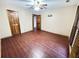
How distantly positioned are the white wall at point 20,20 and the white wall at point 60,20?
1.62 metres

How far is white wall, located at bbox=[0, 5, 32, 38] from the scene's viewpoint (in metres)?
4.89

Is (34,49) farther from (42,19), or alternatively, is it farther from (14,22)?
(42,19)

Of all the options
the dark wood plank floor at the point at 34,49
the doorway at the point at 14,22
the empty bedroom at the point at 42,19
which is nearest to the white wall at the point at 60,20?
the empty bedroom at the point at 42,19

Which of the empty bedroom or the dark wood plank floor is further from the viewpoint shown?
the empty bedroom

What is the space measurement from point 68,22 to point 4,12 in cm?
438

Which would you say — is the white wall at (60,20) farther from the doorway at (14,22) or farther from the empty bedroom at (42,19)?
the doorway at (14,22)

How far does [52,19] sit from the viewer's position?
691 centimetres

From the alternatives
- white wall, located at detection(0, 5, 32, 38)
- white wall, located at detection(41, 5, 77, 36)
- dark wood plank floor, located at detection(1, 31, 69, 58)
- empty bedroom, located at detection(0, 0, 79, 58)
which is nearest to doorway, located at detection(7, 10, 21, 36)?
empty bedroom, located at detection(0, 0, 79, 58)

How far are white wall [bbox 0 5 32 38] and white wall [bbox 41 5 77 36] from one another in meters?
1.62

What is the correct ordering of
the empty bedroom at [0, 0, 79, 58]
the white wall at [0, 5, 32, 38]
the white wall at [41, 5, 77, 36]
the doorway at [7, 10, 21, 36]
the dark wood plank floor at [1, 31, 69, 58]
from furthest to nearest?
1. the doorway at [7, 10, 21, 36]
2. the white wall at [41, 5, 77, 36]
3. the white wall at [0, 5, 32, 38]
4. the empty bedroom at [0, 0, 79, 58]
5. the dark wood plank floor at [1, 31, 69, 58]

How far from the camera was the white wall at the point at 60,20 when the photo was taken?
211 inches

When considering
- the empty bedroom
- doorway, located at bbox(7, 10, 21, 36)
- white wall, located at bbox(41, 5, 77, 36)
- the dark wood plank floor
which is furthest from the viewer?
doorway, located at bbox(7, 10, 21, 36)

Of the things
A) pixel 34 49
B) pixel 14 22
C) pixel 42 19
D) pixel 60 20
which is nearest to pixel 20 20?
pixel 14 22

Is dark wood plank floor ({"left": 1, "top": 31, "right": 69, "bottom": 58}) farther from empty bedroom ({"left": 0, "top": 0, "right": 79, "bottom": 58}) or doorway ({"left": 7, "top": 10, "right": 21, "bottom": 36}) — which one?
doorway ({"left": 7, "top": 10, "right": 21, "bottom": 36})
